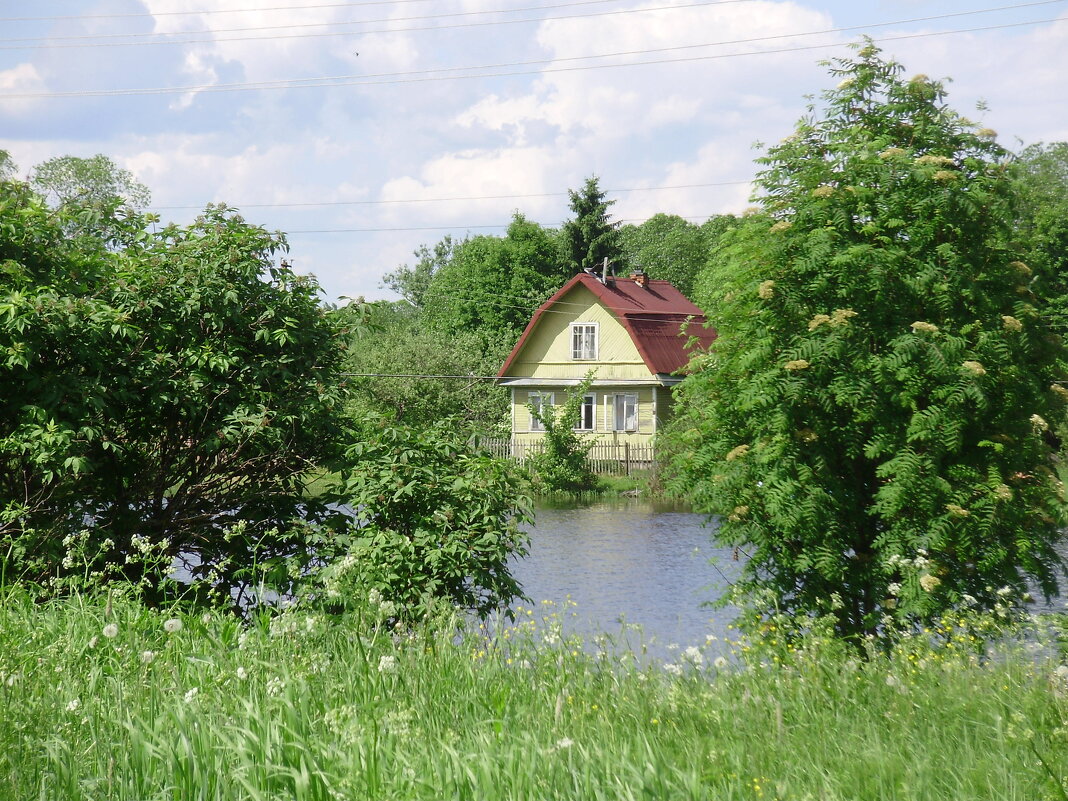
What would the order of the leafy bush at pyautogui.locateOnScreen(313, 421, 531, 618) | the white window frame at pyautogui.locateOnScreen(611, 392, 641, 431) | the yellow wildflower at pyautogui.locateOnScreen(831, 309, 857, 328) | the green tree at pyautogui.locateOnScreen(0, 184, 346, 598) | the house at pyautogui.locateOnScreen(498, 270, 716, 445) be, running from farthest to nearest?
1. the white window frame at pyautogui.locateOnScreen(611, 392, 641, 431)
2. the house at pyautogui.locateOnScreen(498, 270, 716, 445)
3. the yellow wildflower at pyautogui.locateOnScreen(831, 309, 857, 328)
4. the green tree at pyautogui.locateOnScreen(0, 184, 346, 598)
5. the leafy bush at pyautogui.locateOnScreen(313, 421, 531, 618)

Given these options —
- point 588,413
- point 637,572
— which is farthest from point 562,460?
point 637,572

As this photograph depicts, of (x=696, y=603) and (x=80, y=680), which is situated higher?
(x=80, y=680)

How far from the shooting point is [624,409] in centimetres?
4653

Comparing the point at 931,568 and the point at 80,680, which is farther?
the point at 931,568

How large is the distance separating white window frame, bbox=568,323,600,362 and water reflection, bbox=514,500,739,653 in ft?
57.8

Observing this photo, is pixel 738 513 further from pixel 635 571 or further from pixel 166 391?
pixel 635 571

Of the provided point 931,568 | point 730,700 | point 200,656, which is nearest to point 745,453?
point 931,568

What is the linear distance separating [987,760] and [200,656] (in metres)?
3.62

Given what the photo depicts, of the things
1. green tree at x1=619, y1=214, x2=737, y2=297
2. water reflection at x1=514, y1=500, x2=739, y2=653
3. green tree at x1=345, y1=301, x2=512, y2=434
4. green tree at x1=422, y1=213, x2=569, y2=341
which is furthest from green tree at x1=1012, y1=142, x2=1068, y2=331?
green tree at x1=422, y1=213, x2=569, y2=341

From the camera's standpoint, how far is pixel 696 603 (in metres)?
15.8

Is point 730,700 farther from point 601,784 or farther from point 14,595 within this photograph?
point 14,595

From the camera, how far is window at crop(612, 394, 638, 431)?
46188 mm

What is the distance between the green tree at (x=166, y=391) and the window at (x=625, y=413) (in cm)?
3754

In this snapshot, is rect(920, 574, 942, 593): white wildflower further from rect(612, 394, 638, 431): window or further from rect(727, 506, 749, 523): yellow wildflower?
rect(612, 394, 638, 431): window
